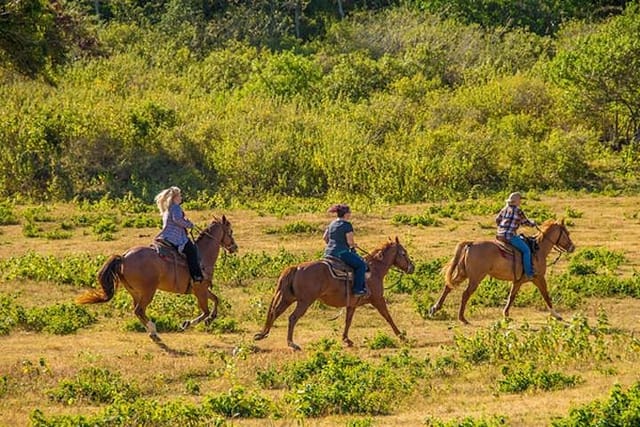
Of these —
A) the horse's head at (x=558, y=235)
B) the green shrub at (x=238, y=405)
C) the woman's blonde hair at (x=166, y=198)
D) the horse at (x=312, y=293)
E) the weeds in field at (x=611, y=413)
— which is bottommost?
the horse's head at (x=558, y=235)

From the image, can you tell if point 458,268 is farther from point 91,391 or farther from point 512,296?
point 91,391

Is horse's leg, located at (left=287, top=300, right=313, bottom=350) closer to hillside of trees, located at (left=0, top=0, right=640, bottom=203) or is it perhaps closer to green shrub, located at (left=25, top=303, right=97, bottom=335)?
green shrub, located at (left=25, top=303, right=97, bottom=335)

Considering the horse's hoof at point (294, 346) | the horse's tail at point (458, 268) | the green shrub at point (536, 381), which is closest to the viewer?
the green shrub at point (536, 381)

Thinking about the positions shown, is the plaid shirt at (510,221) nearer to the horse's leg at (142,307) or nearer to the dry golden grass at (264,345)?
the dry golden grass at (264,345)

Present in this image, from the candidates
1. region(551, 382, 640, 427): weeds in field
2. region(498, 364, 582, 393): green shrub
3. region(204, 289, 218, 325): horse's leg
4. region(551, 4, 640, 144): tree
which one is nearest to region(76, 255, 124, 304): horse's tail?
region(204, 289, 218, 325): horse's leg

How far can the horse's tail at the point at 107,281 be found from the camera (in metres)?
18.9

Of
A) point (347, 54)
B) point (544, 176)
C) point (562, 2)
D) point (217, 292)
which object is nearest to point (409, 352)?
point (217, 292)

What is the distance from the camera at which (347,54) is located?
175 ft

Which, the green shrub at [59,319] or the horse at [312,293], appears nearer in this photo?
the horse at [312,293]

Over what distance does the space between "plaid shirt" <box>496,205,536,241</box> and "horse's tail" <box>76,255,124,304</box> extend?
7509mm

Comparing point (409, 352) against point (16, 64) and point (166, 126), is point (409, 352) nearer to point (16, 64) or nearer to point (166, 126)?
point (16, 64)

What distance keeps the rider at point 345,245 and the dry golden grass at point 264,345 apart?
46.5 inches

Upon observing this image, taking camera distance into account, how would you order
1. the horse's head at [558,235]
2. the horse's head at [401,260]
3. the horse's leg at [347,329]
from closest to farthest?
the horse's leg at [347,329] < the horse's head at [401,260] < the horse's head at [558,235]

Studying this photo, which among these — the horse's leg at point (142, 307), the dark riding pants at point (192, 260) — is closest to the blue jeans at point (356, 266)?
the dark riding pants at point (192, 260)
